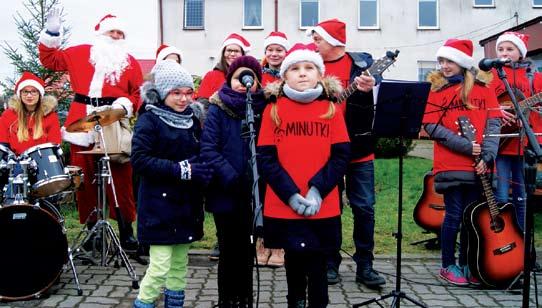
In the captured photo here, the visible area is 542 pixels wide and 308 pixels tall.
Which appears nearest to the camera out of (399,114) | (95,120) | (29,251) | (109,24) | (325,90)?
(325,90)

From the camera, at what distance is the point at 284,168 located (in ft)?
13.1

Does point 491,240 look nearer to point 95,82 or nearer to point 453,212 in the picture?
point 453,212

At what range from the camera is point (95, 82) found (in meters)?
6.31

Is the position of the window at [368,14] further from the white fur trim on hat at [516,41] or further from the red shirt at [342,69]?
the red shirt at [342,69]

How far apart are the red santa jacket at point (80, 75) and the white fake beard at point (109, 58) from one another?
0.04 meters

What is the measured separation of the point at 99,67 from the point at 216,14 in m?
20.2

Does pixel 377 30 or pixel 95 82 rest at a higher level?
pixel 377 30

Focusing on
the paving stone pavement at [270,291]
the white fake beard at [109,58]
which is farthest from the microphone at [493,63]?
the white fake beard at [109,58]

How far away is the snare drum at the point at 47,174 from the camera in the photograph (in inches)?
203

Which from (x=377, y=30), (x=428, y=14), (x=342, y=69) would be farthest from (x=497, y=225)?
(x=428, y=14)

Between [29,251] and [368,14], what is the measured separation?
23.0m

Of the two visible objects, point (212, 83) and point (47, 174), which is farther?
point (212, 83)

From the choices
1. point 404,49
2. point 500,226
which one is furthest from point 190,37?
point 500,226

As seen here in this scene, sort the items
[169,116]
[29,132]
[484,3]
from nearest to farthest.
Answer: [169,116]
[29,132]
[484,3]
